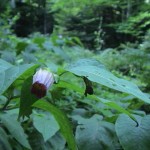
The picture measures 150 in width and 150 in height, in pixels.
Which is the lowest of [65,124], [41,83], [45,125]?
[45,125]

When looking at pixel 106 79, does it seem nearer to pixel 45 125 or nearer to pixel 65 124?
pixel 65 124

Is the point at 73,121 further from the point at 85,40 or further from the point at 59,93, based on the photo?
the point at 85,40

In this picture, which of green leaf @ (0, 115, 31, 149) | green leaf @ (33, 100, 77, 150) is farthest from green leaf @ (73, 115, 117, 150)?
green leaf @ (0, 115, 31, 149)

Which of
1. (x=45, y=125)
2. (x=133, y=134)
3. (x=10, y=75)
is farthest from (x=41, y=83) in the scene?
(x=45, y=125)

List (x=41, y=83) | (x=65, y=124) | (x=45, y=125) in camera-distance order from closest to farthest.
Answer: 1. (x=41, y=83)
2. (x=65, y=124)
3. (x=45, y=125)

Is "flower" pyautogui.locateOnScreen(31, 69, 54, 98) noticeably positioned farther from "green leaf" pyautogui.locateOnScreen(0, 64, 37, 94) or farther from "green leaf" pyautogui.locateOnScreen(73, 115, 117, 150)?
"green leaf" pyautogui.locateOnScreen(73, 115, 117, 150)

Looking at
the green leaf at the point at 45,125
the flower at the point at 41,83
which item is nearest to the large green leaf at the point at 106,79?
the flower at the point at 41,83

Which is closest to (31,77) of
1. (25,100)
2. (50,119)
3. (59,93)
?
(25,100)

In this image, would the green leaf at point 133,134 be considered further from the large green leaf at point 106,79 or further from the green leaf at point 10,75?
the green leaf at point 10,75
